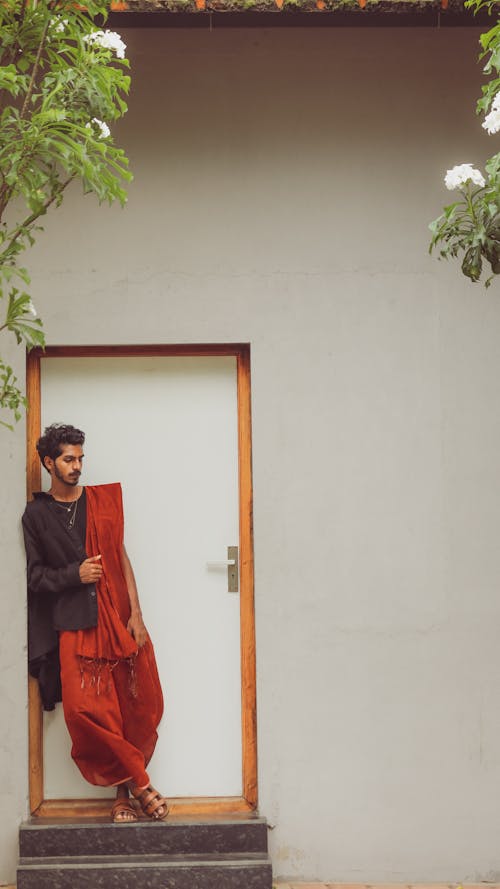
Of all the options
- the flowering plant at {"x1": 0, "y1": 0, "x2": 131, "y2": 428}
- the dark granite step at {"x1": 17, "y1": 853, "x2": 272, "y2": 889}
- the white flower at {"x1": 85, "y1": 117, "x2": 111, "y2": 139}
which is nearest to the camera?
the flowering plant at {"x1": 0, "y1": 0, "x2": 131, "y2": 428}

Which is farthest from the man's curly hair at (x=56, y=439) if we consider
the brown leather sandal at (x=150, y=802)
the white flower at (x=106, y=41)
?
the white flower at (x=106, y=41)

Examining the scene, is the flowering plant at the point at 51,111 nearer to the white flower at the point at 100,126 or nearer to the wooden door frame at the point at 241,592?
the white flower at the point at 100,126

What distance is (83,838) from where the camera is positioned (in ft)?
18.7

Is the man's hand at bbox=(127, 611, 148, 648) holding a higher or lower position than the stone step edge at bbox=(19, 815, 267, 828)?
higher

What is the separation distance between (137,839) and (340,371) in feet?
8.91

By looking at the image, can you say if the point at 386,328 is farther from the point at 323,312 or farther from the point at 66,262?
the point at 66,262

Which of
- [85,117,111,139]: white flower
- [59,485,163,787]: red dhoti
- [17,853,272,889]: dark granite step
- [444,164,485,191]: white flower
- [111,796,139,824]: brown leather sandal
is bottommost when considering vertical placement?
[17,853,272,889]: dark granite step

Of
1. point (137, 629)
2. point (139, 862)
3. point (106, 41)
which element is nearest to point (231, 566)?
point (137, 629)

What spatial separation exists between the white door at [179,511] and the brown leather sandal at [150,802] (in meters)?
0.22

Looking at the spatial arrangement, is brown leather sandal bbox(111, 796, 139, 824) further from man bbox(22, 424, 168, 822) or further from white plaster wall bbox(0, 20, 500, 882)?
white plaster wall bbox(0, 20, 500, 882)

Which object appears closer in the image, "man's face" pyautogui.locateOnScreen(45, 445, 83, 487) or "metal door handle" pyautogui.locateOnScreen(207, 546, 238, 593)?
"man's face" pyautogui.locateOnScreen(45, 445, 83, 487)

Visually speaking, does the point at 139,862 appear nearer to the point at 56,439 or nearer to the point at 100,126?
the point at 56,439

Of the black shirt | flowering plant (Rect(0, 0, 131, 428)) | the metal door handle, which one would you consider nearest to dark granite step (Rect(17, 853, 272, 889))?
the black shirt

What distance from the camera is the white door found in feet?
19.8
